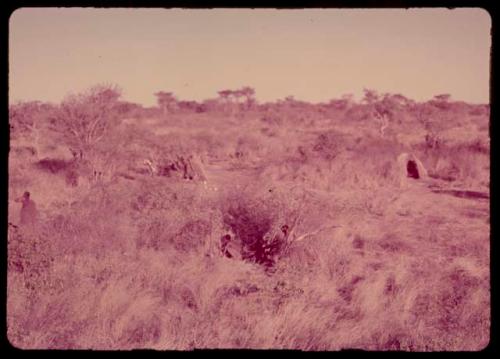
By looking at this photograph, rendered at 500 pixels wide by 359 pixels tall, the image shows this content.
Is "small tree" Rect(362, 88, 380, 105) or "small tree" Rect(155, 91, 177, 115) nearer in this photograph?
"small tree" Rect(362, 88, 380, 105)

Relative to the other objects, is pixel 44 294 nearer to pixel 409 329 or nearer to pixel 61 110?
pixel 409 329

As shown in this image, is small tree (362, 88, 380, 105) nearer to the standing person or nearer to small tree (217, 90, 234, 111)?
small tree (217, 90, 234, 111)

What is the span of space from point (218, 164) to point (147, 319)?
28.4ft

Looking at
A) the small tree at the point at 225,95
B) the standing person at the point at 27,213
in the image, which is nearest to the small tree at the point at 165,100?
the small tree at the point at 225,95

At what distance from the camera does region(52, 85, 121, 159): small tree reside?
11.2m

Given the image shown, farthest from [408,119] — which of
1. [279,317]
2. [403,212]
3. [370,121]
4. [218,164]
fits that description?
[279,317]

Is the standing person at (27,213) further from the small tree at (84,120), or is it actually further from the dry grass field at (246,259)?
the small tree at (84,120)

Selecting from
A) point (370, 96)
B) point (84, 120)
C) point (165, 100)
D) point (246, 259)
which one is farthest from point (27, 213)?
point (165, 100)

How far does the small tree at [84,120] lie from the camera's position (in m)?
11.2

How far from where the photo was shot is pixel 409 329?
4367 millimetres

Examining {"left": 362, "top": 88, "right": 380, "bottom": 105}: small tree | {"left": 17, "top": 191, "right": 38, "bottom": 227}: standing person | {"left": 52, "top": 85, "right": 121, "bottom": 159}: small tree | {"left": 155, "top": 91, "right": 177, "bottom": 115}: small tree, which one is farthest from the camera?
{"left": 155, "top": 91, "right": 177, "bottom": 115}: small tree

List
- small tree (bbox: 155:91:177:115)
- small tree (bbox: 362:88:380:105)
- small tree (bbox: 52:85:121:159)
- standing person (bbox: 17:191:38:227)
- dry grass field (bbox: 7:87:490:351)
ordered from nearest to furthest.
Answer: dry grass field (bbox: 7:87:490:351) < standing person (bbox: 17:191:38:227) < small tree (bbox: 52:85:121:159) < small tree (bbox: 362:88:380:105) < small tree (bbox: 155:91:177:115)

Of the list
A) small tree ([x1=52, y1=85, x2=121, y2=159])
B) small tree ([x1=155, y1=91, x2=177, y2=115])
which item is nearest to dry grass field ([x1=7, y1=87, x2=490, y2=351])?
small tree ([x1=52, y1=85, x2=121, y2=159])

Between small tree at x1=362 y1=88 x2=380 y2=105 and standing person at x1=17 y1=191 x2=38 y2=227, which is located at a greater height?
small tree at x1=362 y1=88 x2=380 y2=105
